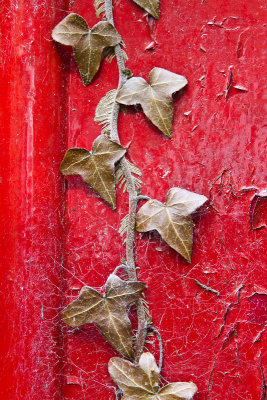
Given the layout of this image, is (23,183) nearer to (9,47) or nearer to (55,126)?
(55,126)

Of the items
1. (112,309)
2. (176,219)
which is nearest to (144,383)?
(112,309)

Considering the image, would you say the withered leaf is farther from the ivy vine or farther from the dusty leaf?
the dusty leaf

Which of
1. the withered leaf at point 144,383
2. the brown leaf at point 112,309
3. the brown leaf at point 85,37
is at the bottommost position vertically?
the withered leaf at point 144,383

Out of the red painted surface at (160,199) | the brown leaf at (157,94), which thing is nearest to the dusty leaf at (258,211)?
the red painted surface at (160,199)

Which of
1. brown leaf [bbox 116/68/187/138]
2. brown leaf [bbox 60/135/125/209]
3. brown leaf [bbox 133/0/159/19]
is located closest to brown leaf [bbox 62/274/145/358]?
brown leaf [bbox 60/135/125/209]

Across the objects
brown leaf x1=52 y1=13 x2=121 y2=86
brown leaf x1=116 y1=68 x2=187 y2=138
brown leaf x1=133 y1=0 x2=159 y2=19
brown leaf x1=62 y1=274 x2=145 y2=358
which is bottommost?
brown leaf x1=62 y1=274 x2=145 y2=358

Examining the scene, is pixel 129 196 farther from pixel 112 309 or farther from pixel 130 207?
pixel 112 309

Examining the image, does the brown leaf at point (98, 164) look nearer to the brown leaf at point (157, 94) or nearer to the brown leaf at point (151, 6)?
the brown leaf at point (157, 94)

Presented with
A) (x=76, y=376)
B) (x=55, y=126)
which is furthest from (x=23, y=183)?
(x=76, y=376)
